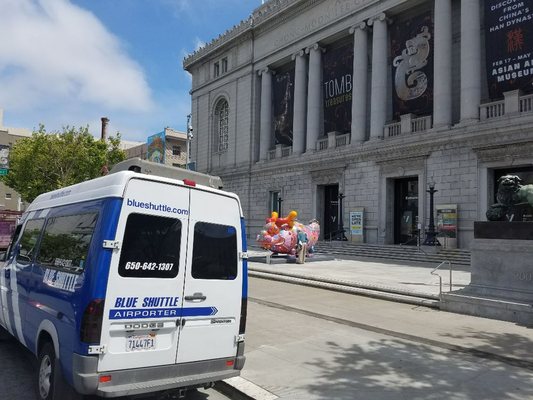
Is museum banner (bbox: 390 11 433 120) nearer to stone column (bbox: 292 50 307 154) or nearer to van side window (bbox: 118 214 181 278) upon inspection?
→ stone column (bbox: 292 50 307 154)

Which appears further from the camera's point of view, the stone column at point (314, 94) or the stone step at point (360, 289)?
the stone column at point (314, 94)

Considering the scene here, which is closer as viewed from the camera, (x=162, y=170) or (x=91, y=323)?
(x=91, y=323)

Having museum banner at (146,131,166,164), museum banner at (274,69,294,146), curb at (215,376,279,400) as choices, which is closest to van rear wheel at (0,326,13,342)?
curb at (215,376,279,400)

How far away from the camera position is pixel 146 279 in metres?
4.47

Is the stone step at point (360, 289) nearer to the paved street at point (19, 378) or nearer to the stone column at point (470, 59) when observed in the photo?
the paved street at point (19, 378)

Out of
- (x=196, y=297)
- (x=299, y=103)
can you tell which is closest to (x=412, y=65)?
(x=299, y=103)

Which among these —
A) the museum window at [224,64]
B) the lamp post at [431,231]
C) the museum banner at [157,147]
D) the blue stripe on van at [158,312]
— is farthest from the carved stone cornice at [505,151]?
the museum banner at [157,147]

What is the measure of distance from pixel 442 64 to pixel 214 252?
1055 inches

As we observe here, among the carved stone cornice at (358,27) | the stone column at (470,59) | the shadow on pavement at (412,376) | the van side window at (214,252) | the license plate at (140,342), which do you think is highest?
the carved stone cornice at (358,27)

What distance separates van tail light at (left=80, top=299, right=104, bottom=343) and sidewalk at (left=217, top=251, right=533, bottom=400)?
2.00 meters

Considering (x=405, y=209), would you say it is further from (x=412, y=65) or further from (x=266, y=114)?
(x=266, y=114)

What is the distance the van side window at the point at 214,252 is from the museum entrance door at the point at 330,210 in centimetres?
2948

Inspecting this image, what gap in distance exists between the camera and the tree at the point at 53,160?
1683 inches

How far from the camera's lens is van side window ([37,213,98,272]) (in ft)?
14.7
